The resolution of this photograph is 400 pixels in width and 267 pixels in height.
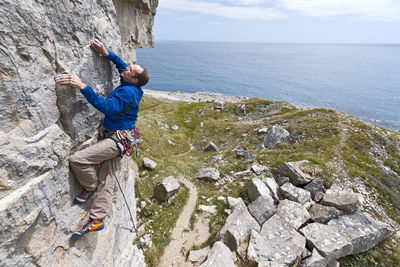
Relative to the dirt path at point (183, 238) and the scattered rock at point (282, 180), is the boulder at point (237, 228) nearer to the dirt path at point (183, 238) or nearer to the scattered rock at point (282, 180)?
the dirt path at point (183, 238)

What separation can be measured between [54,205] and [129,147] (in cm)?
313

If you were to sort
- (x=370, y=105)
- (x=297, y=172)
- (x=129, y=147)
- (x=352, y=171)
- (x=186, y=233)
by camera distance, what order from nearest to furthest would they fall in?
1. (x=129, y=147)
2. (x=186, y=233)
3. (x=297, y=172)
4. (x=352, y=171)
5. (x=370, y=105)

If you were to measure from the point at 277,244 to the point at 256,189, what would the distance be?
4.87m

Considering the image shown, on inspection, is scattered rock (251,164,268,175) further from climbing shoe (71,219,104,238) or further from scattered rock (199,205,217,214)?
climbing shoe (71,219,104,238)

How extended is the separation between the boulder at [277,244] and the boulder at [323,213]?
2462 millimetres

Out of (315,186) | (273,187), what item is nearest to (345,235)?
(315,186)

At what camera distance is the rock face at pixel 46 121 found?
5.11 metres

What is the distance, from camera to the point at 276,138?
28.8 meters

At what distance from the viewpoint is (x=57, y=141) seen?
255 inches

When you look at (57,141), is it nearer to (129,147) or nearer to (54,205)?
(54,205)

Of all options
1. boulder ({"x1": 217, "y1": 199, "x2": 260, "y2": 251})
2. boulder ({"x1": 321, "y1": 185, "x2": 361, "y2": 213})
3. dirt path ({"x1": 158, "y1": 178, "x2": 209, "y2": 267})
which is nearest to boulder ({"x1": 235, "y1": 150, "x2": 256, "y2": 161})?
boulder ({"x1": 321, "y1": 185, "x2": 361, "y2": 213})

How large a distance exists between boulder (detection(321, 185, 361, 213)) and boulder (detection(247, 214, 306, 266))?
4.32m

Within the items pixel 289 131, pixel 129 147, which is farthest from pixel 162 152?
pixel 129 147

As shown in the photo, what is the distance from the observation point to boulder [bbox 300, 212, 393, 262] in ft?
37.8
